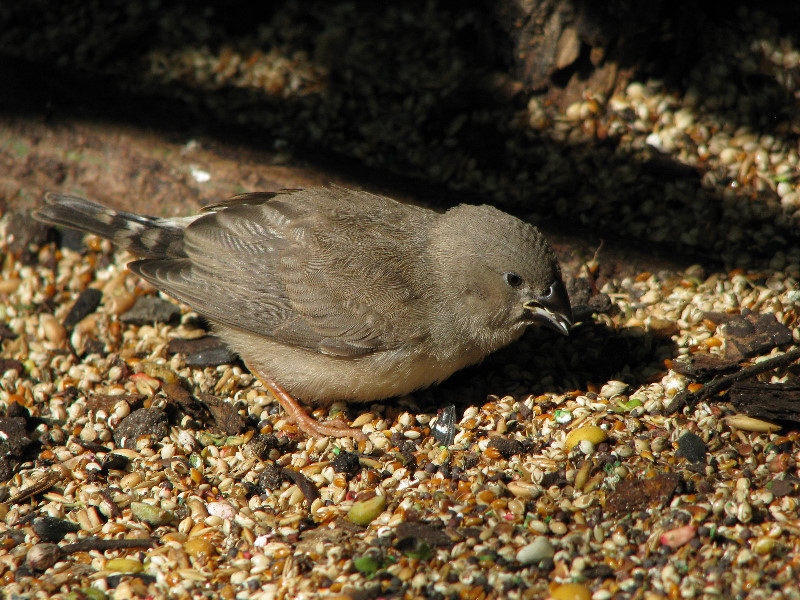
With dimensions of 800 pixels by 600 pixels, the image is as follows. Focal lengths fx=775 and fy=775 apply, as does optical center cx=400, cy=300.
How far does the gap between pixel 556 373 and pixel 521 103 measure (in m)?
2.40

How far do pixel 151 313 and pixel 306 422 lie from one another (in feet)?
5.05

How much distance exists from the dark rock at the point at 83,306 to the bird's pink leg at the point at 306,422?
1.56 meters

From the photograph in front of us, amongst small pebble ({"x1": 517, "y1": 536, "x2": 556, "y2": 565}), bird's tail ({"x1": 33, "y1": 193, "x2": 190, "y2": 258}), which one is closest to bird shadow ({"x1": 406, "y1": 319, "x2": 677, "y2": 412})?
small pebble ({"x1": 517, "y1": 536, "x2": 556, "y2": 565})

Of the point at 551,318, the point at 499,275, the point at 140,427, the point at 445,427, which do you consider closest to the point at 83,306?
the point at 140,427

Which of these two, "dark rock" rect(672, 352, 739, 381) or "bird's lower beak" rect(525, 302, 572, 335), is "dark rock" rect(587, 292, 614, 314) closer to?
"dark rock" rect(672, 352, 739, 381)

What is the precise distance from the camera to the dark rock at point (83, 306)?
17.4ft

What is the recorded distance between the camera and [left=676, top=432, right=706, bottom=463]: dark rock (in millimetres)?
3867

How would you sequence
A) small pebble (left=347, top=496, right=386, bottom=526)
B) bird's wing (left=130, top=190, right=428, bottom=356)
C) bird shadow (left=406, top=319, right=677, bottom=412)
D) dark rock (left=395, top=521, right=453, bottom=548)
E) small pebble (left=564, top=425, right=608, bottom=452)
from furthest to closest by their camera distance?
1. bird shadow (left=406, top=319, right=677, bottom=412)
2. bird's wing (left=130, top=190, right=428, bottom=356)
3. small pebble (left=564, top=425, right=608, bottom=452)
4. small pebble (left=347, top=496, right=386, bottom=526)
5. dark rock (left=395, top=521, right=453, bottom=548)

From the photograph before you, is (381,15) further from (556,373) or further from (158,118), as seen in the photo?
(556,373)

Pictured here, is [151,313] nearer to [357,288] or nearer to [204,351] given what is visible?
[204,351]

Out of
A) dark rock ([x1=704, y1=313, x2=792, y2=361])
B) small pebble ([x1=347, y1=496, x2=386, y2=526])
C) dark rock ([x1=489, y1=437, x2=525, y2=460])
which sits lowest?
small pebble ([x1=347, y1=496, x2=386, y2=526])

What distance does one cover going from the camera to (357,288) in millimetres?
4234

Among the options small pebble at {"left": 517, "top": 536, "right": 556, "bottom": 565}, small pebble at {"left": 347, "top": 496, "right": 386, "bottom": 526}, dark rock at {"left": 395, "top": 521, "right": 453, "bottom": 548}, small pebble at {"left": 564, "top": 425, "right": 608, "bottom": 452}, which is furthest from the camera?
small pebble at {"left": 564, "top": 425, "right": 608, "bottom": 452}

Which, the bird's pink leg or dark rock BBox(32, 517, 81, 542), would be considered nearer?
dark rock BBox(32, 517, 81, 542)
